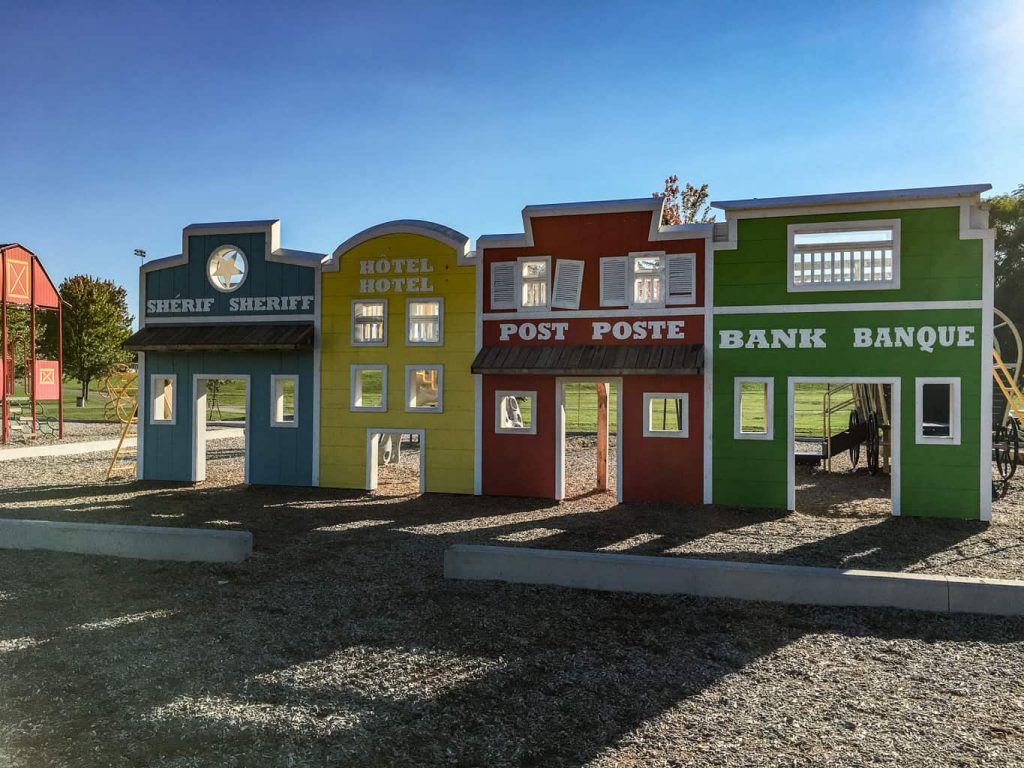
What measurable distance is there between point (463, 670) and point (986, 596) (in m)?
5.80

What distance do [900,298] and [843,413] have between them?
1458 inches

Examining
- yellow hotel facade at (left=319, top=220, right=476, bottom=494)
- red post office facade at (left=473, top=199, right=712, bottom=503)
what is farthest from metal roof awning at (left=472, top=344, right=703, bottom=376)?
yellow hotel facade at (left=319, top=220, right=476, bottom=494)

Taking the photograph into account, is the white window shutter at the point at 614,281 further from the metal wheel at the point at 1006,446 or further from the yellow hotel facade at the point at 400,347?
the metal wheel at the point at 1006,446

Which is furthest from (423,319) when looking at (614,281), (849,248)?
(849,248)

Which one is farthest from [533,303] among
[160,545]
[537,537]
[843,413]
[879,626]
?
[843,413]

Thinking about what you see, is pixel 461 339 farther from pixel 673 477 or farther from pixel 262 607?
pixel 262 607

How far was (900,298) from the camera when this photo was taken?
13695mm

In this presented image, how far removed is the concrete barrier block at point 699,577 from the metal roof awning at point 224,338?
29.7ft

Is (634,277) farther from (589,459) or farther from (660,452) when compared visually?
(589,459)

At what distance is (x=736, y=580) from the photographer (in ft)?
27.6

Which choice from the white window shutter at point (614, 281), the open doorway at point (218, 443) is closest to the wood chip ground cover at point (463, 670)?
the white window shutter at point (614, 281)

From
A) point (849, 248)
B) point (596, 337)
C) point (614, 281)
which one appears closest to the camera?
point (849, 248)

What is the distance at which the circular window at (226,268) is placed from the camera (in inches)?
693

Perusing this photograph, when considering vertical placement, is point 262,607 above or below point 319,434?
below
